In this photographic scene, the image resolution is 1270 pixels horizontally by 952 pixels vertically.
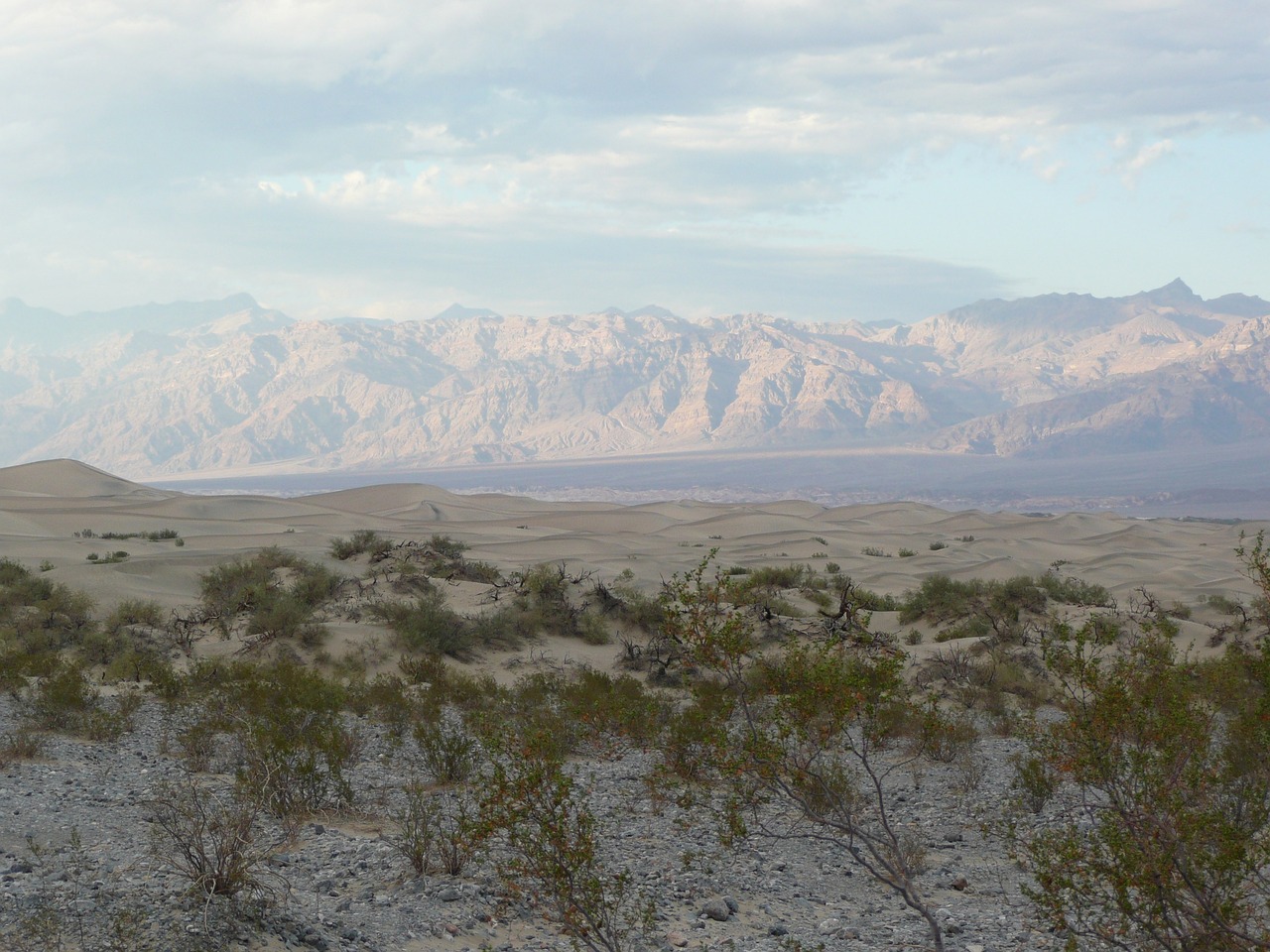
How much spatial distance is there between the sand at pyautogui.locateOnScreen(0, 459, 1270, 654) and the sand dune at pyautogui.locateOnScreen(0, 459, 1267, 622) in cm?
11

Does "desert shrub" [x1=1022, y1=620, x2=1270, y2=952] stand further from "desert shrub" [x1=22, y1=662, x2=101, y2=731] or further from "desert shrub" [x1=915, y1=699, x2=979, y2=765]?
"desert shrub" [x1=22, y1=662, x2=101, y2=731]

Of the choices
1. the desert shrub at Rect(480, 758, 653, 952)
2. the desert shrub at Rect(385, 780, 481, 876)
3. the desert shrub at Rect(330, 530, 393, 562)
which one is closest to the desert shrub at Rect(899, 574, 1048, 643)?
the desert shrub at Rect(330, 530, 393, 562)

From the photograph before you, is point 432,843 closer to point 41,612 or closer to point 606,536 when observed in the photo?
point 41,612

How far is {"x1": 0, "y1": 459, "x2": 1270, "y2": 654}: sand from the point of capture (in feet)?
98.2

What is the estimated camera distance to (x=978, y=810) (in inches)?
416

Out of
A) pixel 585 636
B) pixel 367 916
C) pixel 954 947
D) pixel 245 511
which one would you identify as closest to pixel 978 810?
pixel 954 947

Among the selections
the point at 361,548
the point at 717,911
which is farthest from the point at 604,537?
the point at 717,911

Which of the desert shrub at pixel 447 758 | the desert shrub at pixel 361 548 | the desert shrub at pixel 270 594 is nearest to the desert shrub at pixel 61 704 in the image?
the desert shrub at pixel 447 758

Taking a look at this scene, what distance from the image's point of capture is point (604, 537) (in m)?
48.2

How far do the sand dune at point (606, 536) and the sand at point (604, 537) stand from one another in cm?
11

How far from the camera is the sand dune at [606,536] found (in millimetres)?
30812

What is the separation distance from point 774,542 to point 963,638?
2847 centimetres

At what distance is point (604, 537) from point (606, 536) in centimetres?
72

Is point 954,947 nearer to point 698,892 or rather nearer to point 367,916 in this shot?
point 698,892
